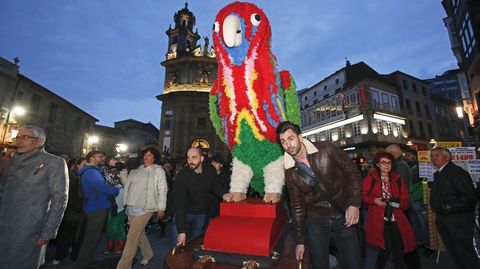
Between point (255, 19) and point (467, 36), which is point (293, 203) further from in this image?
point (467, 36)

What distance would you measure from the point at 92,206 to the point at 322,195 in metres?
3.39

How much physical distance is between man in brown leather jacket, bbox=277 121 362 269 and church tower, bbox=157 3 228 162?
21921 mm

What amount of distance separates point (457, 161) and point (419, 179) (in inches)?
35.3

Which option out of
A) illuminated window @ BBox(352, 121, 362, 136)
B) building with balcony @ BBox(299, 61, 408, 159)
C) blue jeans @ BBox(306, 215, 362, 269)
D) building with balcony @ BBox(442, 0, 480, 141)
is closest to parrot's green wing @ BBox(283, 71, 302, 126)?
blue jeans @ BBox(306, 215, 362, 269)

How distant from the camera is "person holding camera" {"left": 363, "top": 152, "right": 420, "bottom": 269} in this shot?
269 centimetres

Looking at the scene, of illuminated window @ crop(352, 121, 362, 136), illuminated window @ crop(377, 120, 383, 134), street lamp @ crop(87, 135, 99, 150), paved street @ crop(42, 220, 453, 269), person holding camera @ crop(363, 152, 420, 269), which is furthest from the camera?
street lamp @ crop(87, 135, 99, 150)

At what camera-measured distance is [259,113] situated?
2.69 meters

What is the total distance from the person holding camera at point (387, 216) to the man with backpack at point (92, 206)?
371 centimetres

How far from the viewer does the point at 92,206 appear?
12.1 ft

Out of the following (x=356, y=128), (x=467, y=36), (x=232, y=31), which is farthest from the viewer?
(x=356, y=128)

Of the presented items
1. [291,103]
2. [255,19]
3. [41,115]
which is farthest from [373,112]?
[41,115]

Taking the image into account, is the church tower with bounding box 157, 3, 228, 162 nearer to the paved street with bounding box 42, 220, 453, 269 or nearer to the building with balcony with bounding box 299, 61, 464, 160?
the building with balcony with bounding box 299, 61, 464, 160

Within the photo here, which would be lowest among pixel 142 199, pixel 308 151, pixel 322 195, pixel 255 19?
pixel 142 199

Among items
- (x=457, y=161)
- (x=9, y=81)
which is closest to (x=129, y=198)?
(x=457, y=161)
